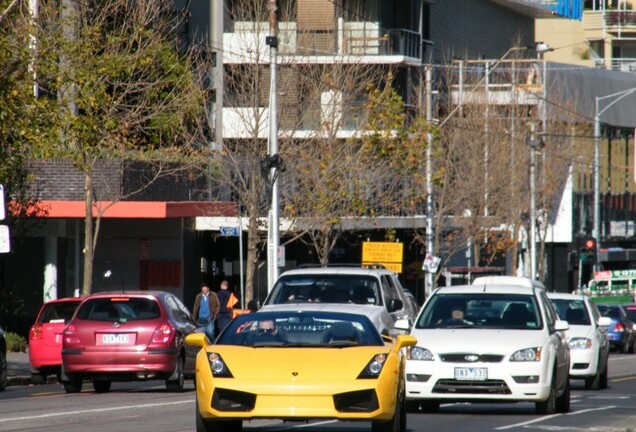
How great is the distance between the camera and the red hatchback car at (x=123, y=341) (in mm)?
23547

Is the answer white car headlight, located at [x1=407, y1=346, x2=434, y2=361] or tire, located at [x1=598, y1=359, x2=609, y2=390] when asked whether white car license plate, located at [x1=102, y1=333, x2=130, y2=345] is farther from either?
tire, located at [x1=598, y1=359, x2=609, y2=390]

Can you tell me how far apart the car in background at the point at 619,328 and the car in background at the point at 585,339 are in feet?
61.9

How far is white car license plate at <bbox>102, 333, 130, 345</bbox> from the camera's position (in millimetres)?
23672

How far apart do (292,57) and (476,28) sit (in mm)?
25679

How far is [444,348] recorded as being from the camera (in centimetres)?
1841

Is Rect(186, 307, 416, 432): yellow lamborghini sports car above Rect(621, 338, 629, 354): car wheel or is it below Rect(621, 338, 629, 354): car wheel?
above

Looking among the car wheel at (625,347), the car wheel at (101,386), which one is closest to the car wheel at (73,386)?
the car wheel at (101,386)

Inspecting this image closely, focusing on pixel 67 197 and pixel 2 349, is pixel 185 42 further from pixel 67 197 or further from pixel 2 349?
pixel 2 349

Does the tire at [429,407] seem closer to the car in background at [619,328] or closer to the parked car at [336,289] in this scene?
the parked car at [336,289]

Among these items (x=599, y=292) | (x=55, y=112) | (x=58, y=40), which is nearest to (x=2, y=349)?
(x=55, y=112)

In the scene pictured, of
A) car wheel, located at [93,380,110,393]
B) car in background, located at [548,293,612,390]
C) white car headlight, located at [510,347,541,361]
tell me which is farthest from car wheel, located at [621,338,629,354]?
white car headlight, located at [510,347,541,361]

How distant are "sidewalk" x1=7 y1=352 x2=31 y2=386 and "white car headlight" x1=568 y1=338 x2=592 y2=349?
10.1 meters

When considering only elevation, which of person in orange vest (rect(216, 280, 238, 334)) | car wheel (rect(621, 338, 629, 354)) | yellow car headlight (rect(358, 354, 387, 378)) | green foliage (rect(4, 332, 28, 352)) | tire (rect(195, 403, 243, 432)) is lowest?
car wheel (rect(621, 338, 629, 354))

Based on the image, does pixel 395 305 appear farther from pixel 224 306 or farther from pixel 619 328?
pixel 619 328
